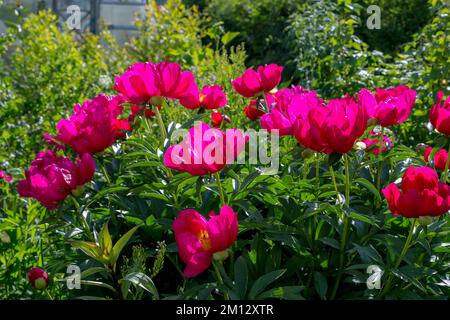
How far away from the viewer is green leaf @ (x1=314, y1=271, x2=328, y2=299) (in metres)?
1.43

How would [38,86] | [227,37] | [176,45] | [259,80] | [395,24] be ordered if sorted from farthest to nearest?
[395,24] → [176,45] → [38,86] → [227,37] → [259,80]

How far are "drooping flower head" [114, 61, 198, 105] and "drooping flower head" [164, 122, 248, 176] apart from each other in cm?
32

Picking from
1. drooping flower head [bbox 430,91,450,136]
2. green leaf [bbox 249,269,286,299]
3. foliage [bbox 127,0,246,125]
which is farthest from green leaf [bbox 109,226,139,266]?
foliage [bbox 127,0,246,125]

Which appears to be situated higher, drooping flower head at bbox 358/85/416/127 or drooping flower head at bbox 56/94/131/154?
drooping flower head at bbox 358/85/416/127

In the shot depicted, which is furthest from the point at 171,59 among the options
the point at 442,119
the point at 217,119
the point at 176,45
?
the point at 442,119

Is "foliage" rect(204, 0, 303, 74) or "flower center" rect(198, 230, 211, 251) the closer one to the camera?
"flower center" rect(198, 230, 211, 251)

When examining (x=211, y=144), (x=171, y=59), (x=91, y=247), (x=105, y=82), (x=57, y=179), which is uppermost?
(x=211, y=144)

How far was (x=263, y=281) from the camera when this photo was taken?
→ 4.55 ft

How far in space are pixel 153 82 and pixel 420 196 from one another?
718 millimetres

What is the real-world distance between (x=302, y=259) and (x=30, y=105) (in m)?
3.33

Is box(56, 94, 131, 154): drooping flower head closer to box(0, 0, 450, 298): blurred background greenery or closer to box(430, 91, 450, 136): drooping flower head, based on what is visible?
box(0, 0, 450, 298): blurred background greenery

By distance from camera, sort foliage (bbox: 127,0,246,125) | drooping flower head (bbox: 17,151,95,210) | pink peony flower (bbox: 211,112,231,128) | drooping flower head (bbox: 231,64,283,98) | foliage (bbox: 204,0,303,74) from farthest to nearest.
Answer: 1. foliage (bbox: 204,0,303,74)
2. foliage (bbox: 127,0,246,125)
3. pink peony flower (bbox: 211,112,231,128)
4. drooping flower head (bbox: 231,64,283,98)
5. drooping flower head (bbox: 17,151,95,210)

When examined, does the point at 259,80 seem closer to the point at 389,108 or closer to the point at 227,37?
the point at 389,108

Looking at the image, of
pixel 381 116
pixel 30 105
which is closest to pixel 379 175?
pixel 381 116
